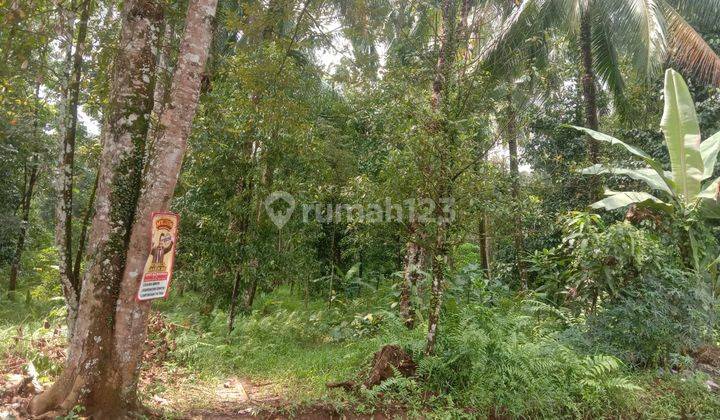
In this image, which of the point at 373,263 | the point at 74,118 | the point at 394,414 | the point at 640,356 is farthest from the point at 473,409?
the point at 373,263

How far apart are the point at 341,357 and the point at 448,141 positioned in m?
2.94

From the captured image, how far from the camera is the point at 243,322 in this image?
712cm

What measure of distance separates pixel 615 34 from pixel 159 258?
31.3ft

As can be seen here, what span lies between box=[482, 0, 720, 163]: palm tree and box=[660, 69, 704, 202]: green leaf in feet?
4.85

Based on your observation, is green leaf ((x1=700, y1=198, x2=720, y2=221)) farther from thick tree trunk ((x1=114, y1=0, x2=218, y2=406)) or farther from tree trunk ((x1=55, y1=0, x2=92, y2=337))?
tree trunk ((x1=55, y1=0, x2=92, y2=337))

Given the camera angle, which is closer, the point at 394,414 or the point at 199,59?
the point at 199,59

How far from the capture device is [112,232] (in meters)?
3.71

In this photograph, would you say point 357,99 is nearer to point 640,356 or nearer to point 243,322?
point 243,322

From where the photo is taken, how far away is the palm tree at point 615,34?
805 centimetres

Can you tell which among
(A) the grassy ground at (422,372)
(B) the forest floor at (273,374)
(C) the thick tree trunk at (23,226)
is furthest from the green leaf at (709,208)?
(C) the thick tree trunk at (23,226)

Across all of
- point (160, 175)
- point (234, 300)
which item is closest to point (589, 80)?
point (234, 300)

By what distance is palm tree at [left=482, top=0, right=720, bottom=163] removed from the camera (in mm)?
8055

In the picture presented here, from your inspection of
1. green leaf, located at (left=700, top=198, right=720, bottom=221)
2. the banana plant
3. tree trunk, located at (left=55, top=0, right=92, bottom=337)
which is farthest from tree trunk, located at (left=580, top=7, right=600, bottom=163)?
tree trunk, located at (left=55, top=0, right=92, bottom=337)

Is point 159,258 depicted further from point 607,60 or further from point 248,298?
point 607,60
